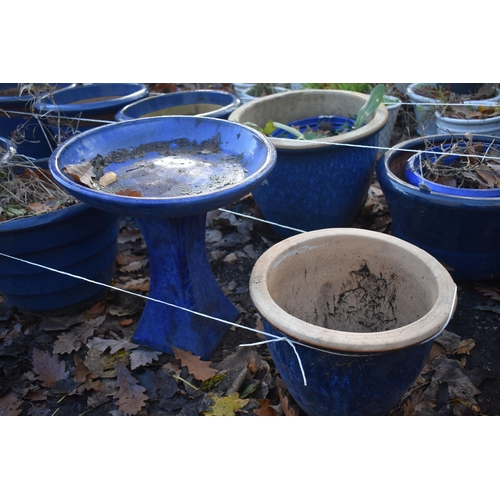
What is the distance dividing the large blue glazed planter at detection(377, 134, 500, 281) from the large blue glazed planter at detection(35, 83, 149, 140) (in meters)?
1.81

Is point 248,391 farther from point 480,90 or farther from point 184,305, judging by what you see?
point 480,90

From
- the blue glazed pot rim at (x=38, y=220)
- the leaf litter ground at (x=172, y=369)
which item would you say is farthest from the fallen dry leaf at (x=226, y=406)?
the blue glazed pot rim at (x=38, y=220)

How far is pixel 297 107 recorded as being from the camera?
3512 millimetres

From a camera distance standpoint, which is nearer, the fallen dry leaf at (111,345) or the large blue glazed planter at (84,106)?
the fallen dry leaf at (111,345)

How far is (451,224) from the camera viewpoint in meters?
2.47

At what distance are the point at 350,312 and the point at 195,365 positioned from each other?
2.66 ft

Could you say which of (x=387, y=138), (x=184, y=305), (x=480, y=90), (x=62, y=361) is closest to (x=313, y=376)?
(x=184, y=305)

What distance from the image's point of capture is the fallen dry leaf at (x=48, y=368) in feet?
7.83

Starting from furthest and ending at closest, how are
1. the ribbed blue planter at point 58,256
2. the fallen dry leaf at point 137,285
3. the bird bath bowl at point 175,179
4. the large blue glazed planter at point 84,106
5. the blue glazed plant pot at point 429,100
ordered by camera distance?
the blue glazed plant pot at point 429,100, the large blue glazed planter at point 84,106, the fallen dry leaf at point 137,285, the ribbed blue planter at point 58,256, the bird bath bowl at point 175,179

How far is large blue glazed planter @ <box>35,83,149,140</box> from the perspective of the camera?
322 cm

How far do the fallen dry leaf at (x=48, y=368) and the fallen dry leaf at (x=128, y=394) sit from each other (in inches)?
11.6

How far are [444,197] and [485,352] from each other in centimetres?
80

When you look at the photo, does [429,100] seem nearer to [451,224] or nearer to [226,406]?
[451,224]

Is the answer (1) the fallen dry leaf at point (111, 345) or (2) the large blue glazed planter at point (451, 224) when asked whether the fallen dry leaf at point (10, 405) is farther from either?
(2) the large blue glazed planter at point (451, 224)
